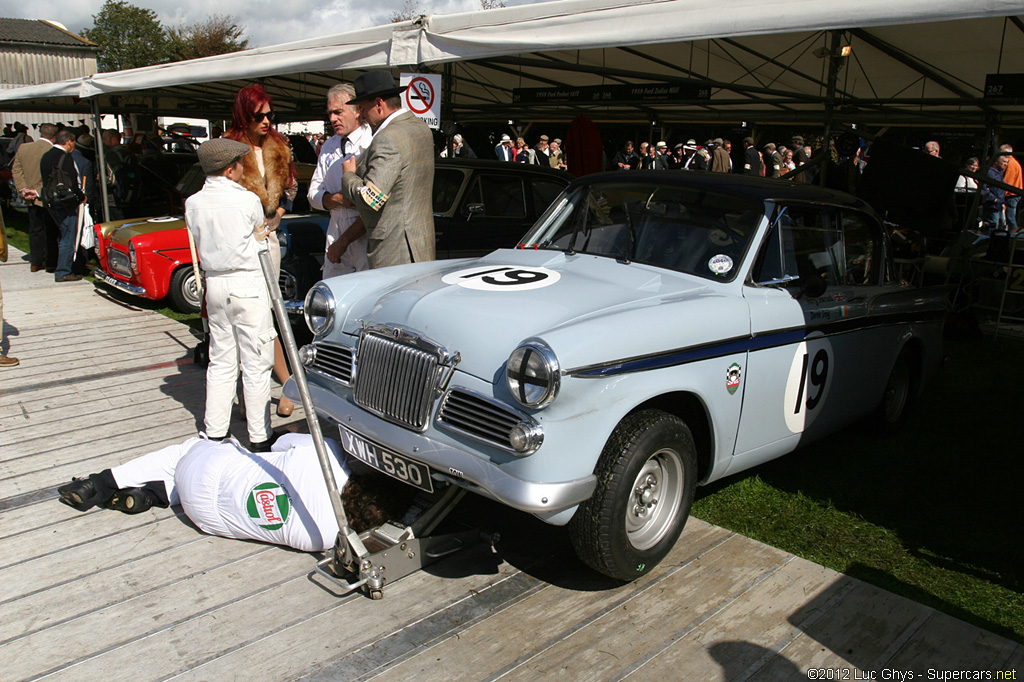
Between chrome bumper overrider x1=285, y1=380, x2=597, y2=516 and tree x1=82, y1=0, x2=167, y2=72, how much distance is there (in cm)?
7707

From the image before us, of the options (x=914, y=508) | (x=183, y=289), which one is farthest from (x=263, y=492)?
(x=183, y=289)

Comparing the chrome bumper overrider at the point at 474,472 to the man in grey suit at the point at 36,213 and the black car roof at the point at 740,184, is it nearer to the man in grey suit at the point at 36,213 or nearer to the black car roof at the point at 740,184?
the black car roof at the point at 740,184

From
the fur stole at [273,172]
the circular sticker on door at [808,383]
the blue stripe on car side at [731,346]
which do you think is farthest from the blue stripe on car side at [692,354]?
the fur stole at [273,172]

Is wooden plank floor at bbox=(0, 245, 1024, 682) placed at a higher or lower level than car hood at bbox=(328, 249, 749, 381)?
lower

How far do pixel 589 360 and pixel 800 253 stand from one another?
6.32ft

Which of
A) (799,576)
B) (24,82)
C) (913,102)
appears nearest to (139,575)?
(799,576)

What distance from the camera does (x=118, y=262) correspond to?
855cm

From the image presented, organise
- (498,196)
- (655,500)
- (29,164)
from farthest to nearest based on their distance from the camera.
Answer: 1. (29,164)
2. (498,196)
3. (655,500)

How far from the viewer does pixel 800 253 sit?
426cm

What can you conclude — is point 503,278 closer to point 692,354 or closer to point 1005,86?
point 692,354

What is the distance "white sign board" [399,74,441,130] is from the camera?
6.14 m

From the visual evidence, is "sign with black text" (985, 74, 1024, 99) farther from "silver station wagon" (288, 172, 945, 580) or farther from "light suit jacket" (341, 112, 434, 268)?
"light suit jacket" (341, 112, 434, 268)

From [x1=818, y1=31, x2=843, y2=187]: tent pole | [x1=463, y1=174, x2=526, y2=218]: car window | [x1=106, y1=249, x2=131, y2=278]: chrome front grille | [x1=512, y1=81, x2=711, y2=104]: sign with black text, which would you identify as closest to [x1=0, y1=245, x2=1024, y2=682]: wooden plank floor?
[x1=463, y1=174, x2=526, y2=218]: car window

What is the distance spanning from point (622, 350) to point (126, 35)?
82.4 m
